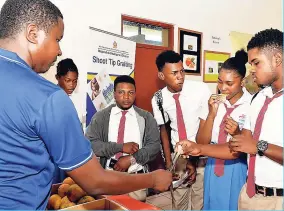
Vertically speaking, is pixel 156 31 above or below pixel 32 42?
above

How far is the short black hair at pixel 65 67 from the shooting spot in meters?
2.80

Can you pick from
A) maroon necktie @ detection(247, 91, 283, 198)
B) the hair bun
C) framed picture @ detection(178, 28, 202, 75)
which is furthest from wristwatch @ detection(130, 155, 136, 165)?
framed picture @ detection(178, 28, 202, 75)

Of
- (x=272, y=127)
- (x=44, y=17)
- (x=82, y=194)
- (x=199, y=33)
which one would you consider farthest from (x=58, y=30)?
(x=199, y=33)

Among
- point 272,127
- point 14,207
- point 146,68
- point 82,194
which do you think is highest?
point 146,68

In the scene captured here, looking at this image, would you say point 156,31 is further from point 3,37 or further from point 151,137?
point 3,37

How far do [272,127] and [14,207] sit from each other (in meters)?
1.33

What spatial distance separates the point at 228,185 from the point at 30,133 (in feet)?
5.43

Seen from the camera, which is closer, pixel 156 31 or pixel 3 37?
pixel 3 37

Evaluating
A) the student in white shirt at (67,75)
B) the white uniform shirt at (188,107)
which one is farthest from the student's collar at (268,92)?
the student in white shirt at (67,75)

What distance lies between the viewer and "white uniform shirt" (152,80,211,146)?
9.41 feet

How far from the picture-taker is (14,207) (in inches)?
37.1

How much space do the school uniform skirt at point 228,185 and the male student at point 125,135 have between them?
57 centimetres

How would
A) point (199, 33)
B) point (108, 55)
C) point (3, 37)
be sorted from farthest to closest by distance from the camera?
point (199, 33) → point (108, 55) → point (3, 37)

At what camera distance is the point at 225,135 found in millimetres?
2260
